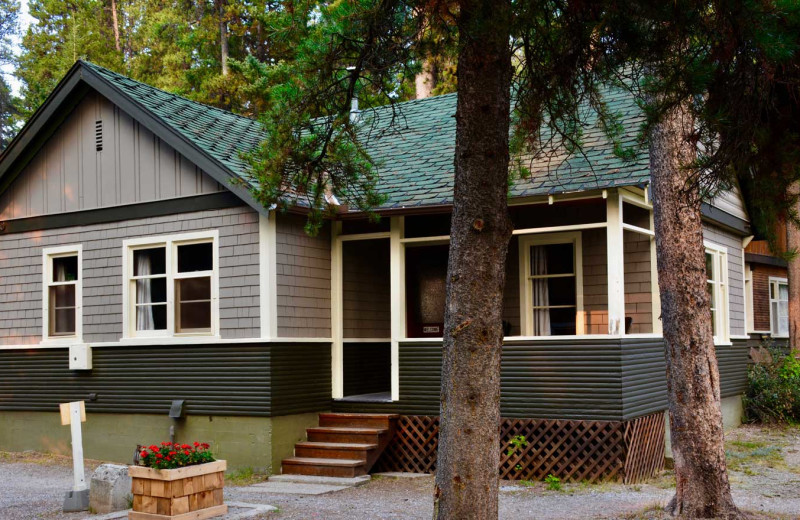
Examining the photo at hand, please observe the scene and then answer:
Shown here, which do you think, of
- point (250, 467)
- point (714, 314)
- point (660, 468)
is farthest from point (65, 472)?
point (714, 314)

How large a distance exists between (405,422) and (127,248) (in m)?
4.84

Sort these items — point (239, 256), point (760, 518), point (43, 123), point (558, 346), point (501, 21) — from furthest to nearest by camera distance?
1. point (43, 123)
2. point (239, 256)
3. point (558, 346)
4. point (760, 518)
5. point (501, 21)

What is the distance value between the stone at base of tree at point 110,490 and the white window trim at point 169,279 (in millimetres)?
2926

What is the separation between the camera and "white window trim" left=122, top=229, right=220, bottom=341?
1195 cm

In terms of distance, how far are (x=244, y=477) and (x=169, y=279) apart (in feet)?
9.82

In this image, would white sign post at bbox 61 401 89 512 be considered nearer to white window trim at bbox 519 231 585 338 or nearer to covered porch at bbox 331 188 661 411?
covered porch at bbox 331 188 661 411

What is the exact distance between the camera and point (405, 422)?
11.8m

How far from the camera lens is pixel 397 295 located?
477 inches

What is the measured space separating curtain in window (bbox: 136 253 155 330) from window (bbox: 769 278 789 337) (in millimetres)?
13641

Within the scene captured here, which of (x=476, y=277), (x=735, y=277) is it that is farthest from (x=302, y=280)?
(x=735, y=277)

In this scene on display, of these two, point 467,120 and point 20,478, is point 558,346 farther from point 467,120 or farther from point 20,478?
point 20,478

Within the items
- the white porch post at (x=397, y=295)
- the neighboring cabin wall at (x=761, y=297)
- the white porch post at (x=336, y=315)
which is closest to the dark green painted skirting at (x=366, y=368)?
the white porch post at (x=336, y=315)

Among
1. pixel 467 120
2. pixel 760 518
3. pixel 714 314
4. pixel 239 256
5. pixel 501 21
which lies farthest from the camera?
pixel 714 314

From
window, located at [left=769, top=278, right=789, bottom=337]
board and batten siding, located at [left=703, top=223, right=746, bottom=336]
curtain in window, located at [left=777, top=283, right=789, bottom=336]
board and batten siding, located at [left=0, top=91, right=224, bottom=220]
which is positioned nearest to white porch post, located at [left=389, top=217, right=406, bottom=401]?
board and batten siding, located at [left=0, top=91, right=224, bottom=220]
